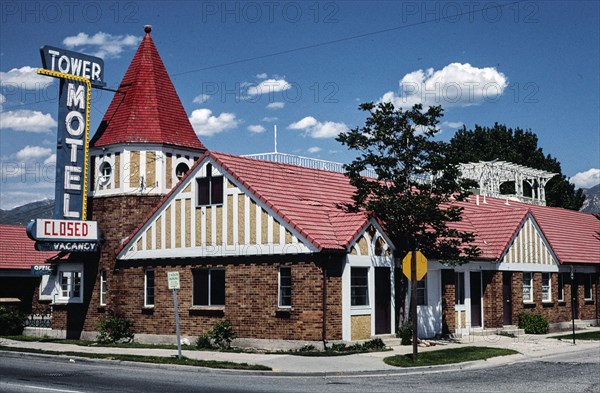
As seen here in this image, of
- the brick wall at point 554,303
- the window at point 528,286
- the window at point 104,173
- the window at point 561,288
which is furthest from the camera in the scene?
the window at point 561,288

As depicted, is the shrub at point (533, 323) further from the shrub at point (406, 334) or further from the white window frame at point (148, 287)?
the white window frame at point (148, 287)

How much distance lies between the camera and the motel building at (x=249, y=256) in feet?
86.0

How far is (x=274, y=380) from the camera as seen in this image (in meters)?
19.2

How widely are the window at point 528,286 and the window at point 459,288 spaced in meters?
4.72

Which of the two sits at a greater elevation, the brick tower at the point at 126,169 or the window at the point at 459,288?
the brick tower at the point at 126,169

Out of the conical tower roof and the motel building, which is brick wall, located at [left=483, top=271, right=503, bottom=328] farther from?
the conical tower roof

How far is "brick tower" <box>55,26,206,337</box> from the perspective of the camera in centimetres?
3231

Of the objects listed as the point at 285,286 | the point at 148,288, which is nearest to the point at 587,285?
the point at 285,286

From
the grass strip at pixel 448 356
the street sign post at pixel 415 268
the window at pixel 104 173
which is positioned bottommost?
the grass strip at pixel 448 356

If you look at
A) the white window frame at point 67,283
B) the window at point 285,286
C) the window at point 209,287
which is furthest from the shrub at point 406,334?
the white window frame at point 67,283

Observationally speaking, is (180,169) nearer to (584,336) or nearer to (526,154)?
(584,336)

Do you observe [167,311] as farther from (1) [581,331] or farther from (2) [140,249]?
(1) [581,331]

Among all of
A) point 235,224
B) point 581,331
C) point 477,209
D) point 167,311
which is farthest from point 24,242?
point 581,331

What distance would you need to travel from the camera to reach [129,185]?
106 feet
